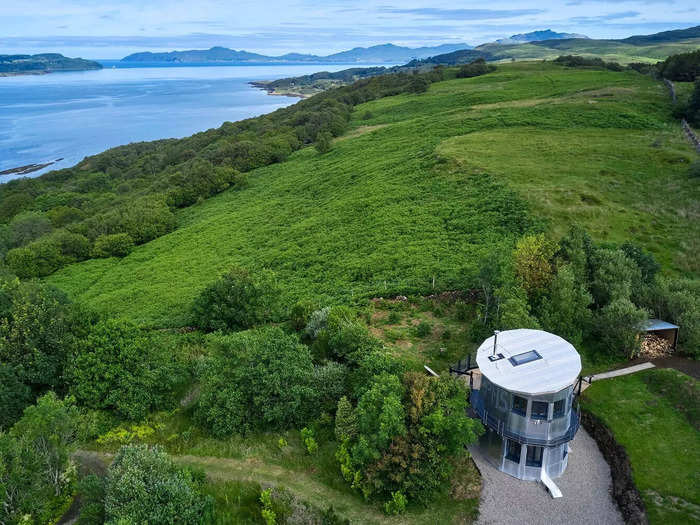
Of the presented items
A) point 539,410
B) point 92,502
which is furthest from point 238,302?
point 539,410

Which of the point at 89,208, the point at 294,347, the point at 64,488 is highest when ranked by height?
the point at 294,347

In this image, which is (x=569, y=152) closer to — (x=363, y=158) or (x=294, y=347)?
(x=363, y=158)

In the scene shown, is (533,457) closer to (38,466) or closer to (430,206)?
(38,466)

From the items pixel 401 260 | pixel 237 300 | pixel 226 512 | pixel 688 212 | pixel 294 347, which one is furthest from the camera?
pixel 688 212

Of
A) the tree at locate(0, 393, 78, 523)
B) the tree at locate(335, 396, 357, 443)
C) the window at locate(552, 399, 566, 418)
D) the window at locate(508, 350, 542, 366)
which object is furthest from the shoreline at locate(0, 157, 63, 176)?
the window at locate(552, 399, 566, 418)

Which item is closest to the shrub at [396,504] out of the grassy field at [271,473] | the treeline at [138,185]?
the grassy field at [271,473]

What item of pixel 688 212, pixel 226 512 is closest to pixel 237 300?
pixel 226 512
